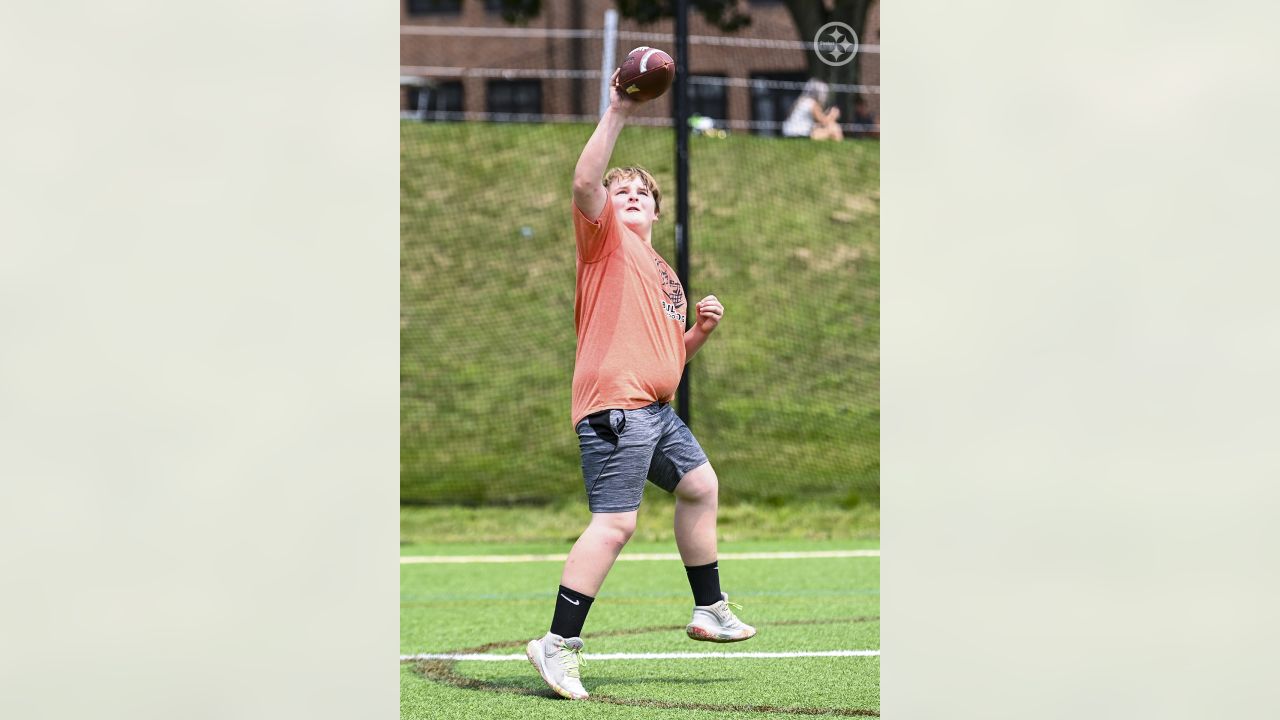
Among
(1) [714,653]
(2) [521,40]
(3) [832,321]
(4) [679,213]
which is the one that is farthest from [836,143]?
(1) [714,653]

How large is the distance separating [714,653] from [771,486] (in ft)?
19.7

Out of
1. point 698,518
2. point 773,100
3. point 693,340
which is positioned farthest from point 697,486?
point 773,100

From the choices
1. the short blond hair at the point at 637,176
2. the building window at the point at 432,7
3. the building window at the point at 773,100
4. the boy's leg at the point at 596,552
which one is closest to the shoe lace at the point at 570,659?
the boy's leg at the point at 596,552

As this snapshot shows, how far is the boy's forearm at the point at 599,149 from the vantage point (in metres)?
4.07

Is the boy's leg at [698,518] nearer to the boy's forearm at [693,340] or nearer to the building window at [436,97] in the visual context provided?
the boy's forearm at [693,340]

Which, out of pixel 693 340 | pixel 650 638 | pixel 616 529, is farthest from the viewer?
pixel 650 638

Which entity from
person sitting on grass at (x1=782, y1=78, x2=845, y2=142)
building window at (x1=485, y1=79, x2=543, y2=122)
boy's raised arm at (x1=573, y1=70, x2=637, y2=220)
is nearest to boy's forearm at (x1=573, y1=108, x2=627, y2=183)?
boy's raised arm at (x1=573, y1=70, x2=637, y2=220)

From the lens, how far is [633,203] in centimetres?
471

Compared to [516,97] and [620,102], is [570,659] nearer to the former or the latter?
[620,102]

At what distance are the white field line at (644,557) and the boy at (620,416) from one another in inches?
150

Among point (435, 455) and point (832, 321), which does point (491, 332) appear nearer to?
point (435, 455)

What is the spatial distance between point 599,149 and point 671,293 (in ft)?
2.31

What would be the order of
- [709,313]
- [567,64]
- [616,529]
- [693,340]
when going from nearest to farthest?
1. [616,529]
2. [709,313]
3. [693,340]
4. [567,64]

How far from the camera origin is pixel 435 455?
11.9 metres
